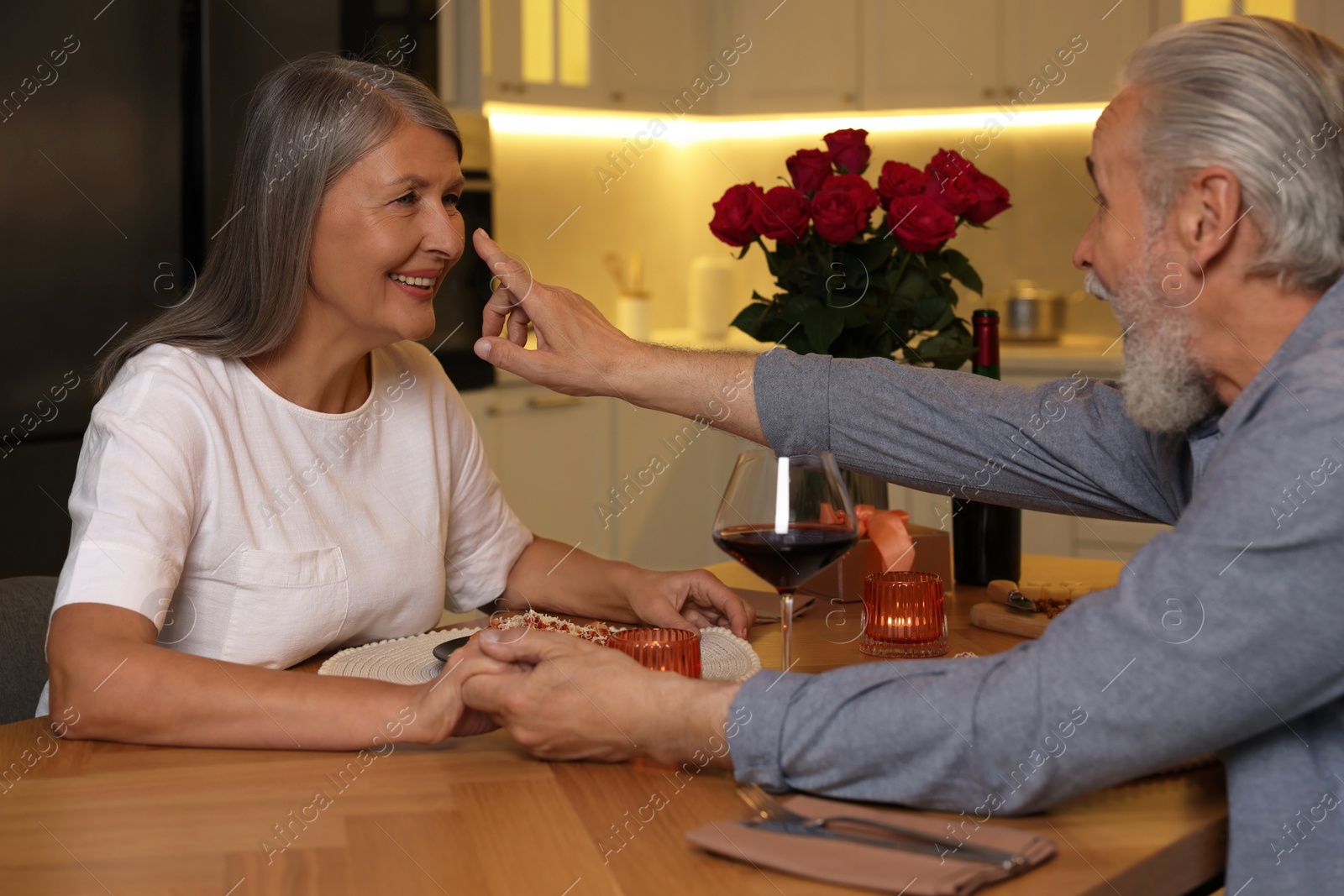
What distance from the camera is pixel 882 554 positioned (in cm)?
150

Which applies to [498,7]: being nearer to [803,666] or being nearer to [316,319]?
[316,319]

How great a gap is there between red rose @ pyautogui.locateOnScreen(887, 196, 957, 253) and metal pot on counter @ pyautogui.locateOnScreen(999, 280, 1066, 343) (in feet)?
8.24

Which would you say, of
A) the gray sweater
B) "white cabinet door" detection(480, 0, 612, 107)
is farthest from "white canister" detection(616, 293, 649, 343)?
the gray sweater

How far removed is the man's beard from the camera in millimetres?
1065

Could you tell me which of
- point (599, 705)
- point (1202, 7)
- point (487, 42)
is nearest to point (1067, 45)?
point (1202, 7)

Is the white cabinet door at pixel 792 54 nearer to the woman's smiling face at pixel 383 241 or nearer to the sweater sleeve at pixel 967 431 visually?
the woman's smiling face at pixel 383 241

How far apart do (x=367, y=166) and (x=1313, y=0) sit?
3.11 m

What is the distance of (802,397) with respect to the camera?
1420mm

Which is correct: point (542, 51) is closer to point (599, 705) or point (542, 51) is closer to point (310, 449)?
point (310, 449)

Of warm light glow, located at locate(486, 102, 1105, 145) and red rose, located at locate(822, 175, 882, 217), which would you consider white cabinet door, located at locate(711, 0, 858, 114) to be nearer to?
warm light glow, located at locate(486, 102, 1105, 145)

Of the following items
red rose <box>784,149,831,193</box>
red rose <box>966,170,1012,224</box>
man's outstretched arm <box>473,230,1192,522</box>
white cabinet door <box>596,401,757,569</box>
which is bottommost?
white cabinet door <box>596,401,757,569</box>

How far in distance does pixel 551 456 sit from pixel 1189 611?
10.4 ft

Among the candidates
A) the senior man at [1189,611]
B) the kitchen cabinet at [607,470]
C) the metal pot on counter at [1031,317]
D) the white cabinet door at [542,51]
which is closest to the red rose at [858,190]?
the senior man at [1189,611]

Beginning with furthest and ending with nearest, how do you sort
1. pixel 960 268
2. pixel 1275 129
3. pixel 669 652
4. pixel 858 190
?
pixel 960 268
pixel 858 190
pixel 669 652
pixel 1275 129
